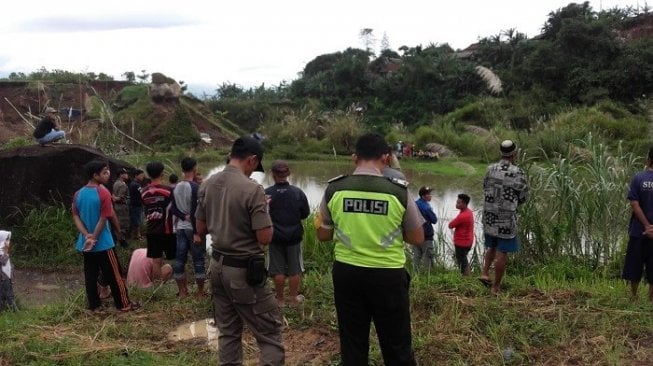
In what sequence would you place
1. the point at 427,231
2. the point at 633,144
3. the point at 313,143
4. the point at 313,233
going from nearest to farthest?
the point at 427,231 → the point at 313,233 → the point at 633,144 → the point at 313,143

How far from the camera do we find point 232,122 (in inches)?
1555

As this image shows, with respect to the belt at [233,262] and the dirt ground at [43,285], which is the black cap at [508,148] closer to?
the belt at [233,262]

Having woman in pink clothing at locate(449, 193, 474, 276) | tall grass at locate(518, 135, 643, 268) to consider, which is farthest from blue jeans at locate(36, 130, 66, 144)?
tall grass at locate(518, 135, 643, 268)

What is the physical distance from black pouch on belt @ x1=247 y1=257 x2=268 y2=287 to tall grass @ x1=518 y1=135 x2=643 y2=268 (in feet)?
14.6

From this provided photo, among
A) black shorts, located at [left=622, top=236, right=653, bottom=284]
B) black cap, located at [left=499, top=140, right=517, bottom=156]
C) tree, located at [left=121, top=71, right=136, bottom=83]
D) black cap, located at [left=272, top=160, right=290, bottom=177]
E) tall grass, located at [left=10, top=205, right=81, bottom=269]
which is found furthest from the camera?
tree, located at [left=121, top=71, right=136, bottom=83]

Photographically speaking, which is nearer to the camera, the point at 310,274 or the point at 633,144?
the point at 310,274

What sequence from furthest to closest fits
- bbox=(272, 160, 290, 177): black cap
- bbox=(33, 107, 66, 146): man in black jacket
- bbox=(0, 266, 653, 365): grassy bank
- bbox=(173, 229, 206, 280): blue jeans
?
1. bbox=(33, 107, 66, 146): man in black jacket
2. bbox=(173, 229, 206, 280): blue jeans
3. bbox=(272, 160, 290, 177): black cap
4. bbox=(0, 266, 653, 365): grassy bank

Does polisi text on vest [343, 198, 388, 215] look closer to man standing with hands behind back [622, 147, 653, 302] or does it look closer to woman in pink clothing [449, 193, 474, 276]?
man standing with hands behind back [622, 147, 653, 302]

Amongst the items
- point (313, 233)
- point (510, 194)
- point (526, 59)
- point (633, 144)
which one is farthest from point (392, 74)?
point (510, 194)

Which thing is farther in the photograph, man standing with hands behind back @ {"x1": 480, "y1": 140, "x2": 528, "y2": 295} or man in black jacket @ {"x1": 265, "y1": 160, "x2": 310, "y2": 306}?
man in black jacket @ {"x1": 265, "y1": 160, "x2": 310, "y2": 306}

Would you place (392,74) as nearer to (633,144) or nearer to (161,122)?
(161,122)

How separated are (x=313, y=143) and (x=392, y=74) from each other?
12.3 meters

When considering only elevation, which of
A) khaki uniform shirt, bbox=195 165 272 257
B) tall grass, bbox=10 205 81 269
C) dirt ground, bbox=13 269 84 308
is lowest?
dirt ground, bbox=13 269 84 308

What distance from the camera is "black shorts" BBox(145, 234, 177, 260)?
6547 millimetres
